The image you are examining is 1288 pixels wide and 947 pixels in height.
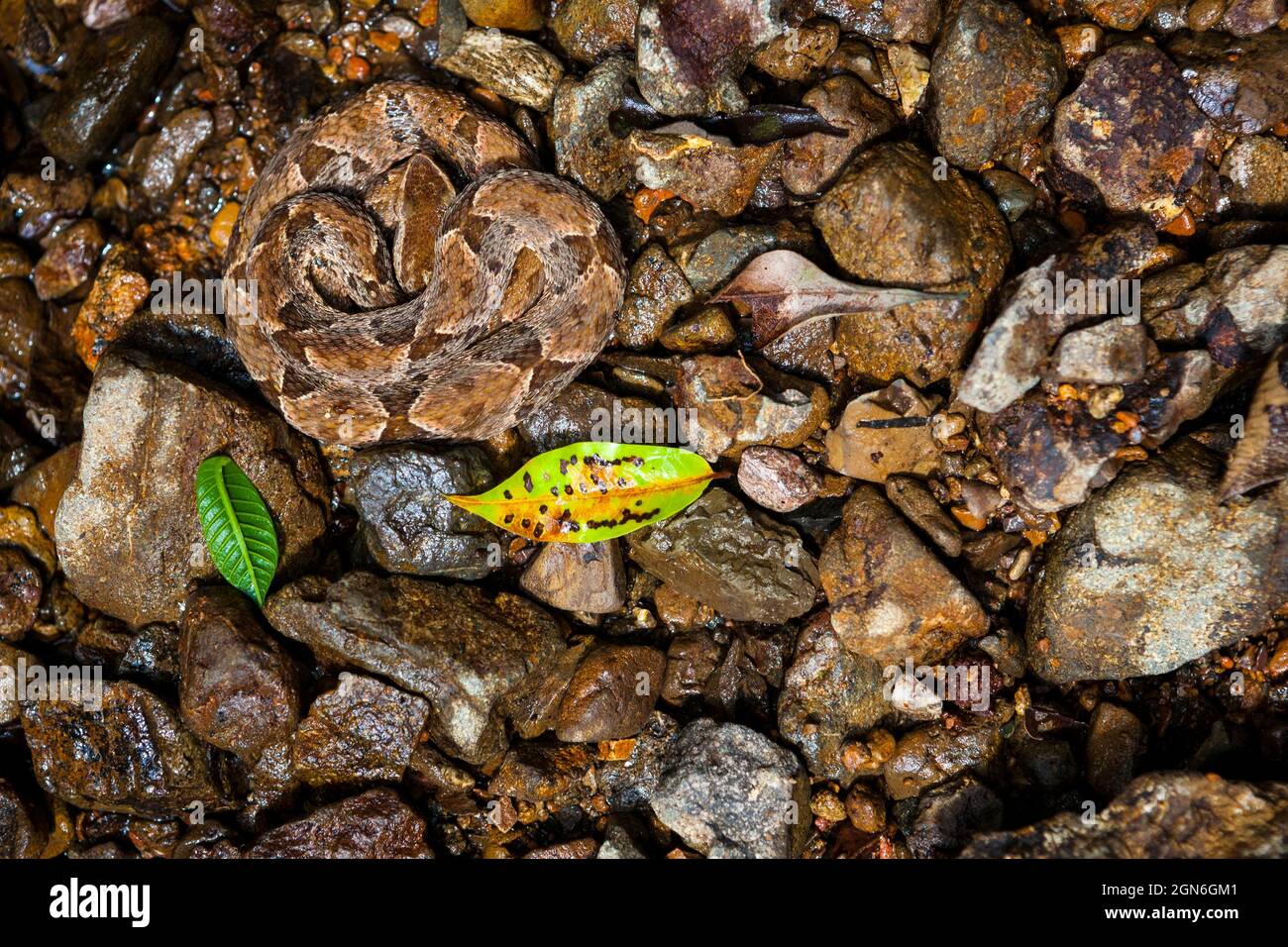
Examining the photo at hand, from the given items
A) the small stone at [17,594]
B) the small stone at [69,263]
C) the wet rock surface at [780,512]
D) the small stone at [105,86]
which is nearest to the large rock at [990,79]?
the wet rock surface at [780,512]

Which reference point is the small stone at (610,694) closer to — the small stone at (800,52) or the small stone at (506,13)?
the small stone at (800,52)

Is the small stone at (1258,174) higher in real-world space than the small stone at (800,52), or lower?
lower

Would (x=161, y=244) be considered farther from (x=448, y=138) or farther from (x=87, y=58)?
(x=448, y=138)

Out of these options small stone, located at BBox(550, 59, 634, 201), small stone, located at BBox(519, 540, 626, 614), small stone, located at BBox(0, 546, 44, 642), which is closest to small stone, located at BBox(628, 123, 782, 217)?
small stone, located at BBox(550, 59, 634, 201)

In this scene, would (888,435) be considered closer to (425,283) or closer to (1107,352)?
(1107,352)

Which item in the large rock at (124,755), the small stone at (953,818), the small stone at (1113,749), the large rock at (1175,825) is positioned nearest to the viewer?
the large rock at (1175,825)

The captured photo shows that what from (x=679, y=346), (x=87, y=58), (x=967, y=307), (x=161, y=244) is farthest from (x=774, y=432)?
(x=87, y=58)
